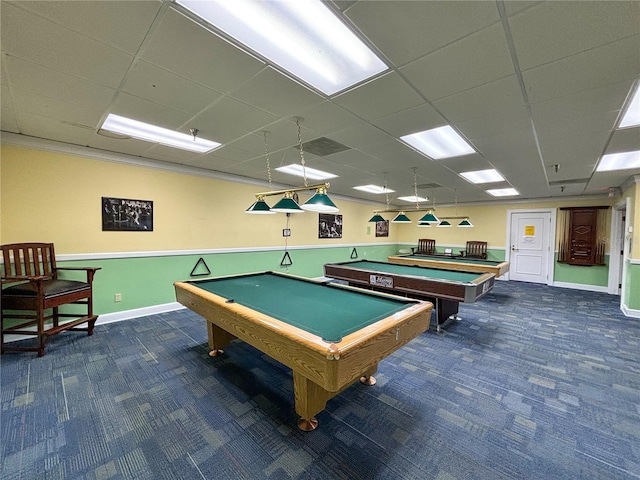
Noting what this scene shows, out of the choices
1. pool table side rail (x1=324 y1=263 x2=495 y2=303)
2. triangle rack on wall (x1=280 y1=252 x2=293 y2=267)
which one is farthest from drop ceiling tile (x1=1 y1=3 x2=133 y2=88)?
triangle rack on wall (x1=280 y1=252 x2=293 y2=267)

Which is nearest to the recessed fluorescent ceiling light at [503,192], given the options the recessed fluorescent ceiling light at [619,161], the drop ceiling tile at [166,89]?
the recessed fluorescent ceiling light at [619,161]

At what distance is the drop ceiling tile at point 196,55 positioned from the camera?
142 centimetres

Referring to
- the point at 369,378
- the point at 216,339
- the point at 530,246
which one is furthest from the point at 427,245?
the point at 216,339

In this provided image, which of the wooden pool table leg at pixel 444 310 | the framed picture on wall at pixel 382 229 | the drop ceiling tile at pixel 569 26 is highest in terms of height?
the drop ceiling tile at pixel 569 26

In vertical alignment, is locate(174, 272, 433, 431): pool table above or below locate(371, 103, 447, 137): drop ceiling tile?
below

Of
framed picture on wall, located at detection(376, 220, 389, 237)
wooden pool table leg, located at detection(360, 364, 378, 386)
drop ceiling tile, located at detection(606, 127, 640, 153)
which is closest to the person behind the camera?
wooden pool table leg, located at detection(360, 364, 378, 386)

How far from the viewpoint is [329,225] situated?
7.12m

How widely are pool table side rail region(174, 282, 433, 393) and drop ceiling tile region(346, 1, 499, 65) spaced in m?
1.71

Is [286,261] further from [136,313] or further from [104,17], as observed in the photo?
[104,17]

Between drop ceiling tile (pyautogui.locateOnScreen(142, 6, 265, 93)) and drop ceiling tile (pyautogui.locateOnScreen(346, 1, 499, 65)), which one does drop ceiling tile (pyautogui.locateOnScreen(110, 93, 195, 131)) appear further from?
drop ceiling tile (pyautogui.locateOnScreen(346, 1, 499, 65))

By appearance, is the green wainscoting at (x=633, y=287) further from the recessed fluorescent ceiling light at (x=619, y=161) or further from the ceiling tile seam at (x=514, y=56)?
the ceiling tile seam at (x=514, y=56)

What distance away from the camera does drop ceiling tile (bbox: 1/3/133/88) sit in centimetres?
139

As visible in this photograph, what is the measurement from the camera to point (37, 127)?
2.83 meters

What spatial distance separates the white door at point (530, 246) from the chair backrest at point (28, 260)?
10.0 metres
